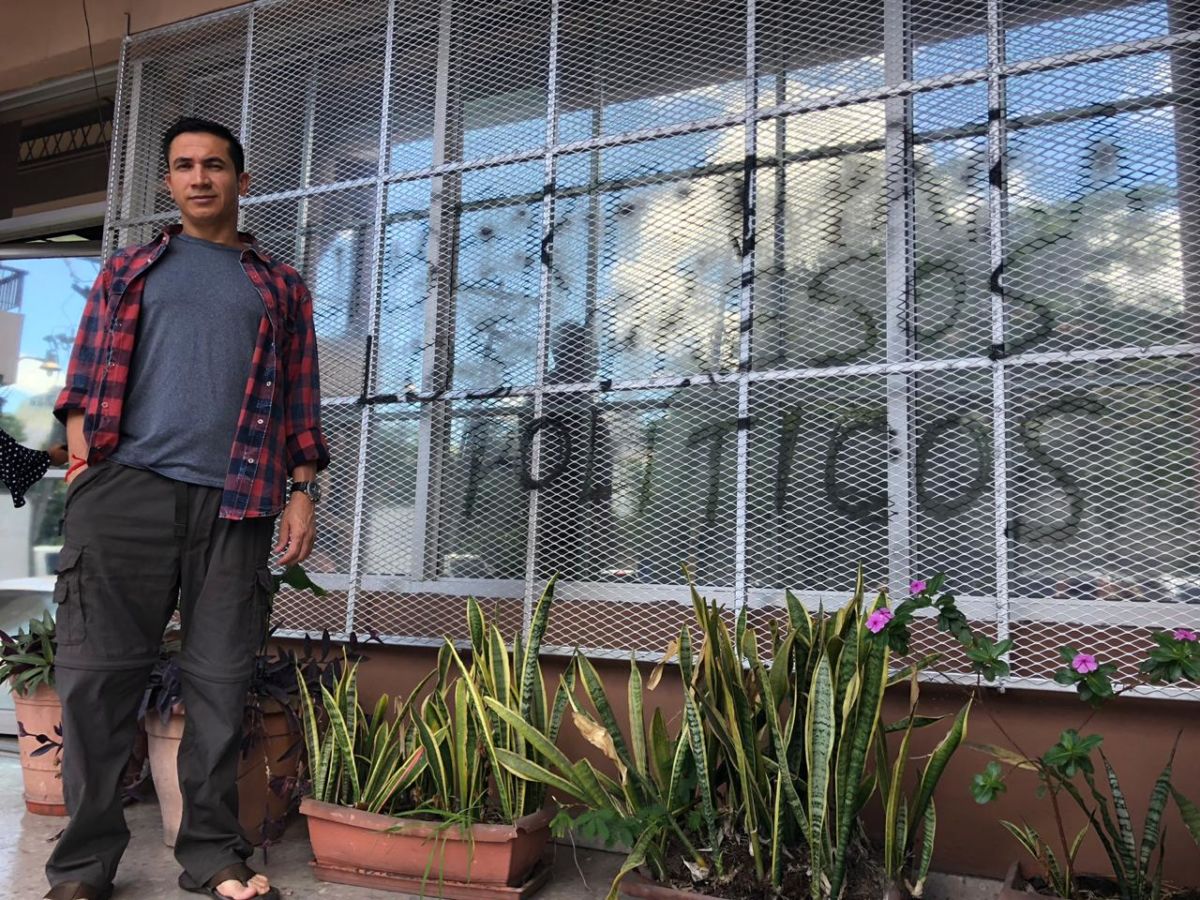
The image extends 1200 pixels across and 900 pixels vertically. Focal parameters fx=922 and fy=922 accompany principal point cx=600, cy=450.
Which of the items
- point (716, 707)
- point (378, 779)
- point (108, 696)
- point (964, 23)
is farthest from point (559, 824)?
point (964, 23)

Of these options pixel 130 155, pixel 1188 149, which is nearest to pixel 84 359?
pixel 130 155

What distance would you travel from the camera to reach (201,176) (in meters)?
2.12

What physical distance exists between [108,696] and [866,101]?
2.35 m

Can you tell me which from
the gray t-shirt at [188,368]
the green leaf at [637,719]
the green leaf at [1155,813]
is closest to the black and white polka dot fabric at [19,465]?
the gray t-shirt at [188,368]

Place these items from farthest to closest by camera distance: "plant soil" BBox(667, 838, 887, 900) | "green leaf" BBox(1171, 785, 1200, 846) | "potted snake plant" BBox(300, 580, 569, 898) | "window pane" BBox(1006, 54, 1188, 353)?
"window pane" BBox(1006, 54, 1188, 353), "potted snake plant" BBox(300, 580, 569, 898), "plant soil" BBox(667, 838, 887, 900), "green leaf" BBox(1171, 785, 1200, 846)

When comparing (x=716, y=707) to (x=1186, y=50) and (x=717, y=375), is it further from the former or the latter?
(x=1186, y=50)

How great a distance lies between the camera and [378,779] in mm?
2264

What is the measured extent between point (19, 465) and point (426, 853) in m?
1.57

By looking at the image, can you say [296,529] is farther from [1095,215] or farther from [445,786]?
[1095,215]

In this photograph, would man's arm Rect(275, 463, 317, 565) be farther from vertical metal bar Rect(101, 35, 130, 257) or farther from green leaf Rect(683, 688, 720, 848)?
vertical metal bar Rect(101, 35, 130, 257)

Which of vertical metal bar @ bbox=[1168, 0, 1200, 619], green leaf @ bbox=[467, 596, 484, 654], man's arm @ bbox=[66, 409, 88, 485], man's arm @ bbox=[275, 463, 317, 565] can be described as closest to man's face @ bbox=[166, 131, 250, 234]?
man's arm @ bbox=[66, 409, 88, 485]

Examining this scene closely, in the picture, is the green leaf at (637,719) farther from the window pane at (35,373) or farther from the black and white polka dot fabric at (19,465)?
the window pane at (35,373)

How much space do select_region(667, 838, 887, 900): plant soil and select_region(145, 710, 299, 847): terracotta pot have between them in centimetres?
111

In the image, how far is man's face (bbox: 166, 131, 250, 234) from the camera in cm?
212
